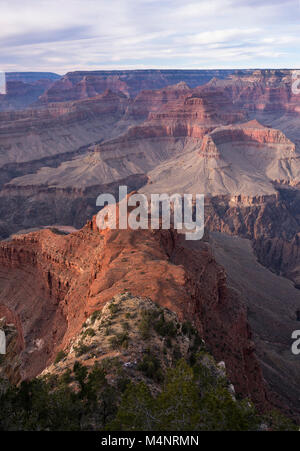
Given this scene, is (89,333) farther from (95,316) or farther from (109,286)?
(109,286)

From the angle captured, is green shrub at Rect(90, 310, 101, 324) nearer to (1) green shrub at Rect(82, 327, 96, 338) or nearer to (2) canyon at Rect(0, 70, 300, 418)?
(2) canyon at Rect(0, 70, 300, 418)

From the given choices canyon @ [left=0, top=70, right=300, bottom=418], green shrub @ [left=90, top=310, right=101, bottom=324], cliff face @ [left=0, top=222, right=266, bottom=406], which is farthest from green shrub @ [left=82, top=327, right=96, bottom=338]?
cliff face @ [left=0, top=222, right=266, bottom=406]

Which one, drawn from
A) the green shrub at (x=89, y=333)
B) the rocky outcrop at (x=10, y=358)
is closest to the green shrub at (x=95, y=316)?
the green shrub at (x=89, y=333)

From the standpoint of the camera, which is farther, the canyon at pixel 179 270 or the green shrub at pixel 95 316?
the canyon at pixel 179 270

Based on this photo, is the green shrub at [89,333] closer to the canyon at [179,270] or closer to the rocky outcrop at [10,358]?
the rocky outcrop at [10,358]

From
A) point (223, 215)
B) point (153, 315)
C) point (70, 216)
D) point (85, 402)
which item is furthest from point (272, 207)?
point (85, 402)

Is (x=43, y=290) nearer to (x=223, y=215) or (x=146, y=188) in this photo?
(x=223, y=215)

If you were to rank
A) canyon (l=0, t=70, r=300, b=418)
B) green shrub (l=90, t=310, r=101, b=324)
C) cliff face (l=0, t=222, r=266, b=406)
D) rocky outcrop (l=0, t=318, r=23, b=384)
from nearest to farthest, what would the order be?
rocky outcrop (l=0, t=318, r=23, b=384) → green shrub (l=90, t=310, r=101, b=324) → cliff face (l=0, t=222, r=266, b=406) → canyon (l=0, t=70, r=300, b=418)

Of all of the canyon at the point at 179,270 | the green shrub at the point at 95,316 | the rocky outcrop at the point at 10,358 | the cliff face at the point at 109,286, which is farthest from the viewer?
the canyon at the point at 179,270
